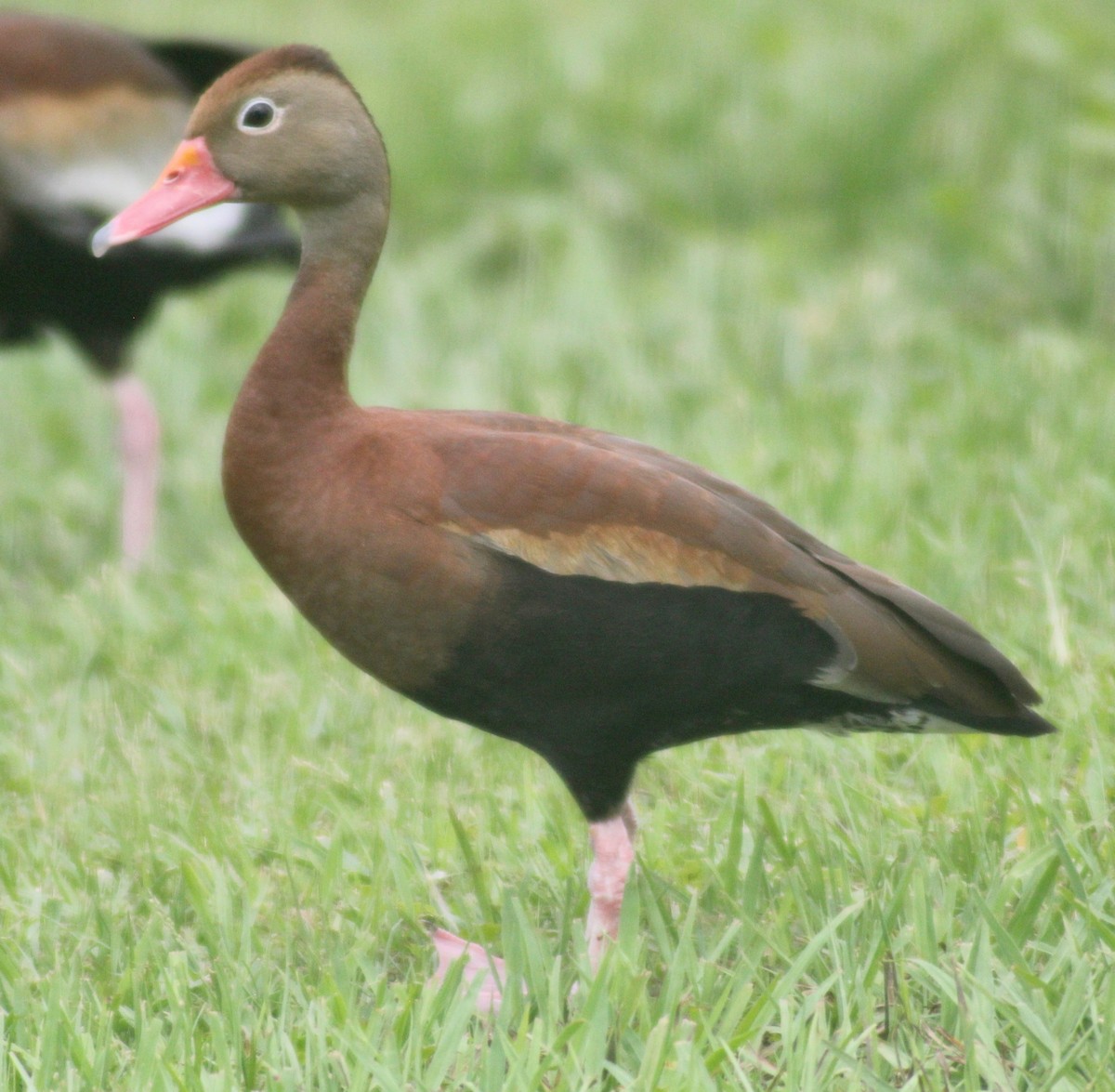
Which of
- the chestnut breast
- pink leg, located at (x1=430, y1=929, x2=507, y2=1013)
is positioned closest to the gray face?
the chestnut breast

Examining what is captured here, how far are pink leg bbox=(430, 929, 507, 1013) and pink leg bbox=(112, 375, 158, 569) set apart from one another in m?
2.55

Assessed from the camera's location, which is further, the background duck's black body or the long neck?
the background duck's black body

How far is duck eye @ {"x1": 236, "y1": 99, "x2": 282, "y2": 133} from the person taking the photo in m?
3.33

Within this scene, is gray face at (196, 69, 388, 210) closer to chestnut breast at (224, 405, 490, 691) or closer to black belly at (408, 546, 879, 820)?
chestnut breast at (224, 405, 490, 691)

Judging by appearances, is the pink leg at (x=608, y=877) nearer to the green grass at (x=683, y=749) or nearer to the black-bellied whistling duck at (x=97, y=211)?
the green grass at (x=683, y=749)

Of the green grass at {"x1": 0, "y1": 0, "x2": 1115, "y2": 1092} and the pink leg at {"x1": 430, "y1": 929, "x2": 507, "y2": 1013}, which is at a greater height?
the green grass at {"x1": 0, "y1": 0, "x2": 1115, "y2": 1092}

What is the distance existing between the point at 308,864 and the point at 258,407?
0.88m

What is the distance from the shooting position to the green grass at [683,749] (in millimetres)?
2852

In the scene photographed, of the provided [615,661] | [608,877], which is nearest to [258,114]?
[615,661]

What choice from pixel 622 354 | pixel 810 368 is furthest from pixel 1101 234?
pixel 622 354

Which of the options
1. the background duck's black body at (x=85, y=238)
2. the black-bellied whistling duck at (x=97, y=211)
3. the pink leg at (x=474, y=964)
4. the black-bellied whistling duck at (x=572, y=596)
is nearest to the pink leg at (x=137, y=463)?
the black-bellied whistling duck at (x=97, y=211)

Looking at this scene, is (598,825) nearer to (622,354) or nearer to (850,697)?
(850,697)

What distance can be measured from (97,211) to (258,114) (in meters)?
2.70

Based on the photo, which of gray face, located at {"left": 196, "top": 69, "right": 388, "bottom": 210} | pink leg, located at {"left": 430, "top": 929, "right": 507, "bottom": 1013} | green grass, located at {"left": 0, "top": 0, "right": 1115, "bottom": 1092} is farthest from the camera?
gray face, located at {"left": 196, "top": 69, "right": 388, "bottom": 210}
